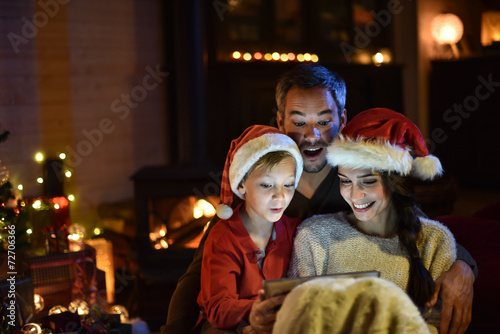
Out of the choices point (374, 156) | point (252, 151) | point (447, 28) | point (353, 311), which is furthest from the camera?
point (447, 28)

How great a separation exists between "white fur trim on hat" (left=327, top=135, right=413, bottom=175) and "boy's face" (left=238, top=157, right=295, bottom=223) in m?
0.16

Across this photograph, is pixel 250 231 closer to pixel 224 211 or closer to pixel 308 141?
pixel 224 211

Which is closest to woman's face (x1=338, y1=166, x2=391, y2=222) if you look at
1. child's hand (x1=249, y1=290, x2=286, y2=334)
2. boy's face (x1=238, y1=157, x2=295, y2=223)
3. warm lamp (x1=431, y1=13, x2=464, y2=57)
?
boy's face (x1=238, y1=157, x2=295, y2=223)

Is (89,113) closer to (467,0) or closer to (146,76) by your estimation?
(146,76)

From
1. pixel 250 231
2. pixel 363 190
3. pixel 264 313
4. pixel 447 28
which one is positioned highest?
pixel 447 28

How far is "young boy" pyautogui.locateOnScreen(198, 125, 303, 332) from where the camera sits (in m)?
1.82

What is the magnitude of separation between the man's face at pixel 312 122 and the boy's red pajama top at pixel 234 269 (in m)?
0.31

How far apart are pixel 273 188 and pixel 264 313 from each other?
0.45 metres

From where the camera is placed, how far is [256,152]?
186cm

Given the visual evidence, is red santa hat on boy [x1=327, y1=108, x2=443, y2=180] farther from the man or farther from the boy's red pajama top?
the boy's red pajama top

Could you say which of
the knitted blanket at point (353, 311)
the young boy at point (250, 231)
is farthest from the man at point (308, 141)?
the knitted blanket at point (353, 311)

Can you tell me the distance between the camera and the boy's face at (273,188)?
1.84 meters

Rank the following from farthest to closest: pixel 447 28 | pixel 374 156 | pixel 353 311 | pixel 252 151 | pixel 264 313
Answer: pixel 447 28
pixel 252 151
pixel 374 156
pixel 264 313
pixel 353 311

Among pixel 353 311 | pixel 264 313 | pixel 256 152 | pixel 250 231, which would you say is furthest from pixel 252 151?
pixel 353 311
